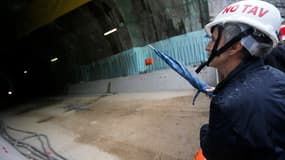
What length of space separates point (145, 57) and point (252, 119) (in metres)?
7.80

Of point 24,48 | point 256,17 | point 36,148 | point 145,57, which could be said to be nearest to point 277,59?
point 256,17

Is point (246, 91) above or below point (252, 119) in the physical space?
above

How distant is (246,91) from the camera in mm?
1016

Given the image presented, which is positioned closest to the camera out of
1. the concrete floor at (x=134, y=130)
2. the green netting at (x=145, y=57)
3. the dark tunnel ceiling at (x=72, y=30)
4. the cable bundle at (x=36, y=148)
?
the concrete floor at (x=134, y=130)

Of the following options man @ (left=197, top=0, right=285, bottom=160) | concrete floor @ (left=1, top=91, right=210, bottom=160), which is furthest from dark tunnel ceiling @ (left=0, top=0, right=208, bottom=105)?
man @ (left=197, top=0, right=285, bottom=160)

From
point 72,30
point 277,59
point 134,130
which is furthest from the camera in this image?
point 72,30

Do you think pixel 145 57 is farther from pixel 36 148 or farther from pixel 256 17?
pixel 256 17

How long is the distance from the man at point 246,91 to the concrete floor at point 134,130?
6.94ft

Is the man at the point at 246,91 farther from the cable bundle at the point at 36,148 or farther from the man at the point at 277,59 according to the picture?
the cable bundle at the point at 36,148

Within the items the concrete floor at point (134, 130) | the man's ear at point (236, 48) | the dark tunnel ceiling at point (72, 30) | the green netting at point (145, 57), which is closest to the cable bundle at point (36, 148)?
the concrete floor at point (134, 130)

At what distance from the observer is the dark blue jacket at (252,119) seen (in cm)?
97

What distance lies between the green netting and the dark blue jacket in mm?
5892

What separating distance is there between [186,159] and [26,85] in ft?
60.1

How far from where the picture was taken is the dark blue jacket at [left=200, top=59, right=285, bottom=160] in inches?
38.3
